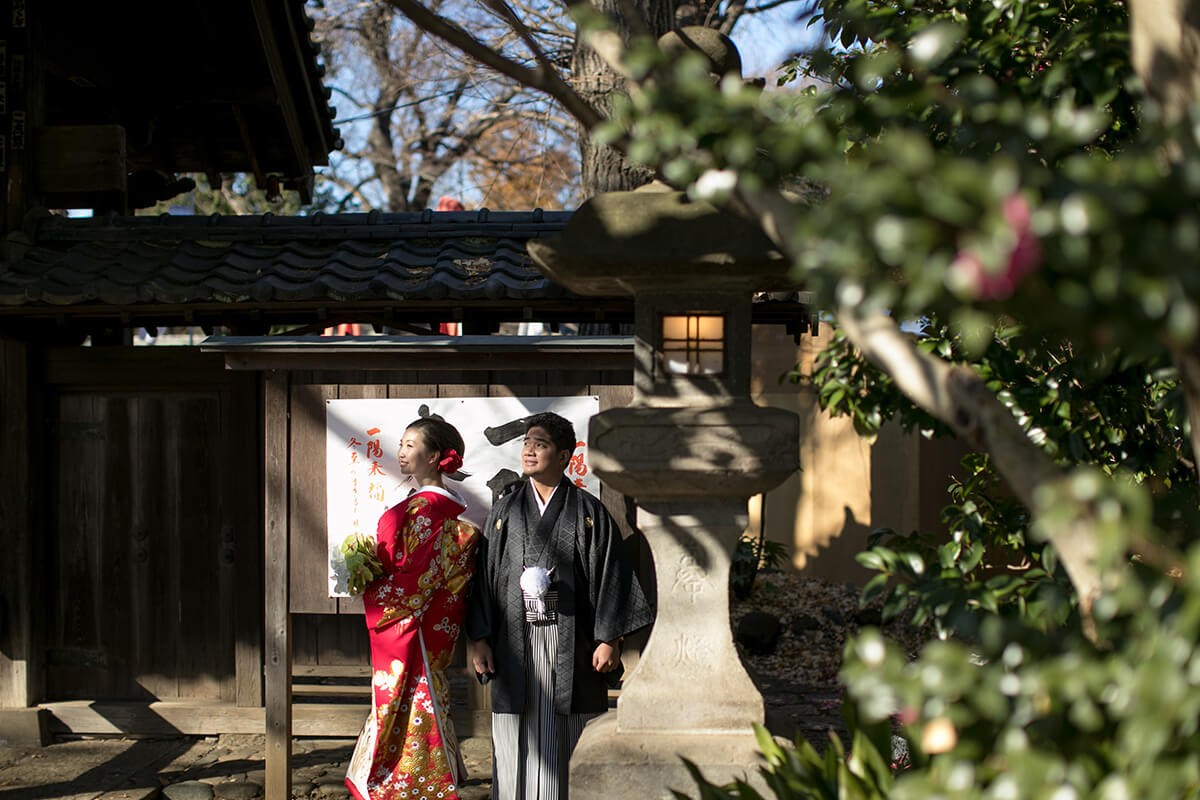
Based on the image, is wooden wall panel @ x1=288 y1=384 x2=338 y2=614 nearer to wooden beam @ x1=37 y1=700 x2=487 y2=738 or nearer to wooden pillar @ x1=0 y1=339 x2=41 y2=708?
wooden beam @ x1=37 y1=700 x2=487 y2=738

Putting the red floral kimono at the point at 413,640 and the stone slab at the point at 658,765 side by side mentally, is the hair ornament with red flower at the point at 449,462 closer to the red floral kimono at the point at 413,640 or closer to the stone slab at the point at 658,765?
the red floral kimono at the point at 413,640

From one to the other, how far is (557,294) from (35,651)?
3843 millimetres

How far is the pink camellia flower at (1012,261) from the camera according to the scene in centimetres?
145

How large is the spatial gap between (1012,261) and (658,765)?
2.62 m

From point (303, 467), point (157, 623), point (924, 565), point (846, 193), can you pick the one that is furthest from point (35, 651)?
point (846, 193)

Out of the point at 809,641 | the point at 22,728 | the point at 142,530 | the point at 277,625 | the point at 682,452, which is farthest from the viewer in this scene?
the point at 809,641

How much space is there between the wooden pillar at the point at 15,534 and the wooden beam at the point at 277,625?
207 cm

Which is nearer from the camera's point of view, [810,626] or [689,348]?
[689,348]

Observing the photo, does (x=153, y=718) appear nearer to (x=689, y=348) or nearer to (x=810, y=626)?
(x=689, y=348)

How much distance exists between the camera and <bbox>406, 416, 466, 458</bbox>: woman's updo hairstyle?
4902 mm

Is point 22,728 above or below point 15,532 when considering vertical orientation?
below

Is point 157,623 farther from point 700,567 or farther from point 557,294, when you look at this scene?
point 700,567

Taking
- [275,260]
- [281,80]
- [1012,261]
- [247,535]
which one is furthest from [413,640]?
[281,80]

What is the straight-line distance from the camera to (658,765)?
361cm
